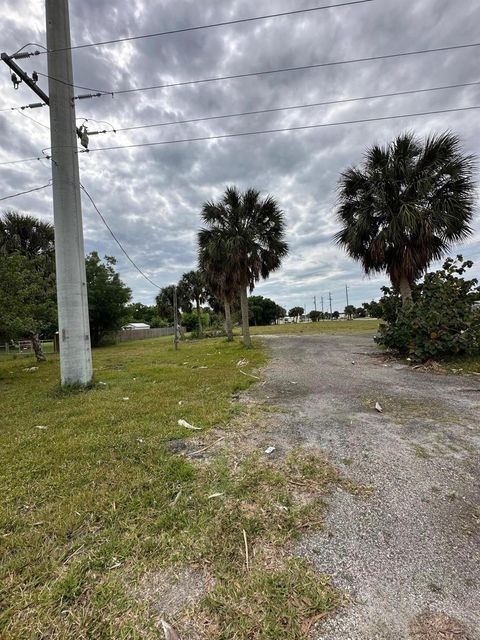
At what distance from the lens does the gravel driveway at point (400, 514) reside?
48.4 inches

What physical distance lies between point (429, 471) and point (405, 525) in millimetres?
A: 828

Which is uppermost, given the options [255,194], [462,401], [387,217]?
[255,194]

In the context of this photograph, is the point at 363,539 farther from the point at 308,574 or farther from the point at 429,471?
the point at 429,471

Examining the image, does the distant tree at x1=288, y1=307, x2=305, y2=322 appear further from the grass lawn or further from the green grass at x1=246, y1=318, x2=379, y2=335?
the grass lawn

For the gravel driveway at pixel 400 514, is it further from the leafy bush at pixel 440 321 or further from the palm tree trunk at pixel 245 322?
the palm tree trunk at pixel 245 322

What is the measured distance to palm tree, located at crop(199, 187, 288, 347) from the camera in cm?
1280

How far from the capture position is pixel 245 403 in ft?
15.2

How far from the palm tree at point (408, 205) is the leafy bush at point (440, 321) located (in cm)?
94

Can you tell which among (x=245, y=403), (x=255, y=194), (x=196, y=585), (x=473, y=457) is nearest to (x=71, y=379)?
(x=245, y=403)

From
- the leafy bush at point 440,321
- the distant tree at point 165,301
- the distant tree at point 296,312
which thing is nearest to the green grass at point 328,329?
the leafy bush at point 440,321

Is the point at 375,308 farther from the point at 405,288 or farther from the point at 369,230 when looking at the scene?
the point at 369,230

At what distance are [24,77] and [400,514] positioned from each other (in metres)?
8.89

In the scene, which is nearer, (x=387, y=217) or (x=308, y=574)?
(x=308, y=574)

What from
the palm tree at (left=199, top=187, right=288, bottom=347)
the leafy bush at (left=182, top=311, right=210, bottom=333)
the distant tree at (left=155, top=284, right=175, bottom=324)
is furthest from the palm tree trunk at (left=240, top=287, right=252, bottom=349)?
the leafy bush at (left=182, top=311, right=210, bottom=333)
